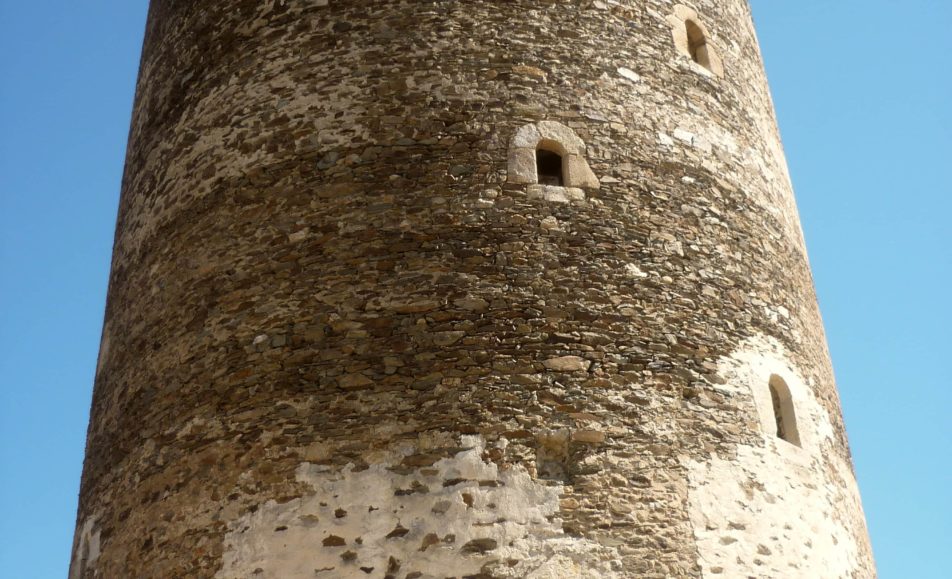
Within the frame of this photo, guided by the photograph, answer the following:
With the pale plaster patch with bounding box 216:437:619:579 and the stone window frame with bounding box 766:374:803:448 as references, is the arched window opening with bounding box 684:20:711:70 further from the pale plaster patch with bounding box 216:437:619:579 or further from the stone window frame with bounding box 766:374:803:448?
the pale plaster patch with bounding box 216:437:619:579

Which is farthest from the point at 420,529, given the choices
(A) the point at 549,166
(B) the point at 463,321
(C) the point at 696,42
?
(C) the point at 696,42

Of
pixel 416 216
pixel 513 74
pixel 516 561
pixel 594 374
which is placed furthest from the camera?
pixel 513 74

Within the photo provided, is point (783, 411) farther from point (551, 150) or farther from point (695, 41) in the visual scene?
point (695, 41)

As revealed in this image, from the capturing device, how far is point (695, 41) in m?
9.27

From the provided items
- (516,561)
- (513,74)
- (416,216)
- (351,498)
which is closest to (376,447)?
Result: (351,498)

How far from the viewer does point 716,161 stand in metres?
8.50

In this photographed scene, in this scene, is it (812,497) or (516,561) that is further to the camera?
(812,497)

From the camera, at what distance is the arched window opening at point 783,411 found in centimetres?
785

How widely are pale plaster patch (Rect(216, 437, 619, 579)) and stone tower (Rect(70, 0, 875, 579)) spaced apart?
0.6 inches

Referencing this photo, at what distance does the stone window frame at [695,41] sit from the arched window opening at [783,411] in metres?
2.65

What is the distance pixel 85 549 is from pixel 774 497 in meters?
4.88

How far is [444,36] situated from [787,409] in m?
3.63

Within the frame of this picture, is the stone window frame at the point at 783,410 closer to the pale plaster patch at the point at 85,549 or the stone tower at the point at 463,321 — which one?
the stone tower at the point at 463,321

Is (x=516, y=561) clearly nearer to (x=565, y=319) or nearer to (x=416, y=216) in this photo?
(x=565, y=319)
